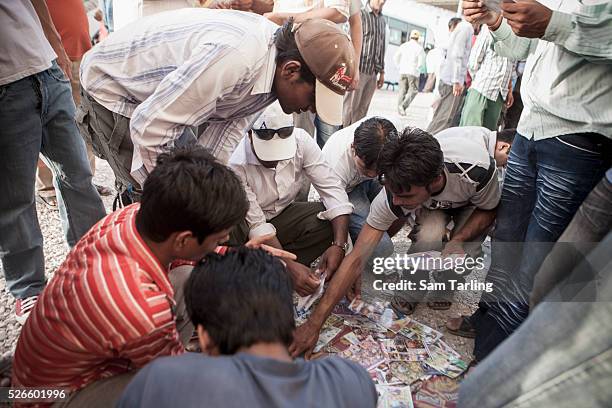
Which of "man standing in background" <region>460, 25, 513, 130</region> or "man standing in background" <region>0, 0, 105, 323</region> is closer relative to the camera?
"man standing in background" <region>0, 0, 105, 323</region>

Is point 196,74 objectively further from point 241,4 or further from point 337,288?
point 241,4

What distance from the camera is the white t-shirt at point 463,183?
2.08m

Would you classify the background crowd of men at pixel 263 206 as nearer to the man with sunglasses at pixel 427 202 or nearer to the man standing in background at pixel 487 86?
the man with sunglasses at pixel 427 202

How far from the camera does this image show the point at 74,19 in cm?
292

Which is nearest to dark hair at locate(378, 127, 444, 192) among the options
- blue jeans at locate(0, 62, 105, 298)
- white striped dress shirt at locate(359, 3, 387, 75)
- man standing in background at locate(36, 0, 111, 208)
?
blue jeans at locate(0, 62, 105, 298)

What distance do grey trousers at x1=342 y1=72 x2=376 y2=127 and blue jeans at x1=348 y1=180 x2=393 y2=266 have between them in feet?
5.70

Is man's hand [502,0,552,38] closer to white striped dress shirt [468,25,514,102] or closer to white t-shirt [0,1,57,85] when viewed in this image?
white t-shirt [0,1,57,85]

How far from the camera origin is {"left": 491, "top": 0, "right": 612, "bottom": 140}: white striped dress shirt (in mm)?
1411

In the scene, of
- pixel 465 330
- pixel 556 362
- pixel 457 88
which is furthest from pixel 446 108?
pixel 556 362

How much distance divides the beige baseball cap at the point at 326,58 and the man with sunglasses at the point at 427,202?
0.48m

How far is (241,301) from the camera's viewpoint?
93 cm

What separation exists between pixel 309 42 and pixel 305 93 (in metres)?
0.20

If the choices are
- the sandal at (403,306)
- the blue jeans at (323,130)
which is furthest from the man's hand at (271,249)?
the blue jeans at (323,130)

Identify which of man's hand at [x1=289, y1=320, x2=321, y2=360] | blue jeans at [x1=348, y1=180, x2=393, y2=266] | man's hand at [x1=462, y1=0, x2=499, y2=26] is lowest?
man's hand at [x1=289, y1=320, x2=321, y2=360]
